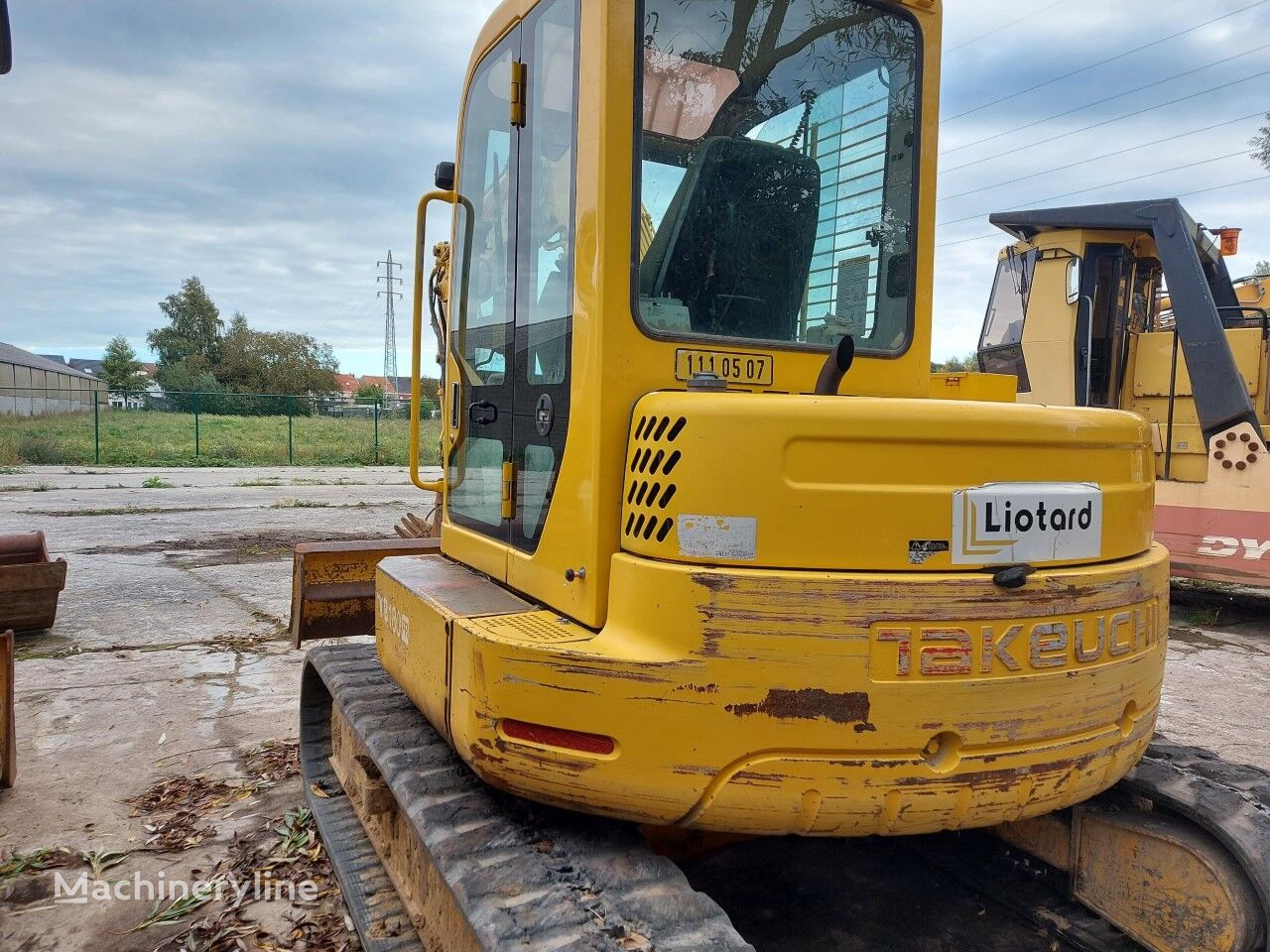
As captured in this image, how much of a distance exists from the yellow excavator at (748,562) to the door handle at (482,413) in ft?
0.09

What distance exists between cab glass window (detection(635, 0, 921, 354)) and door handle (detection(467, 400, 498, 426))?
90 centimetres

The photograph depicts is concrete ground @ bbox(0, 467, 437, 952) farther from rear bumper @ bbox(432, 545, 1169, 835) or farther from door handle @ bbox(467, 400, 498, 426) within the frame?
door handle @ bbox(467, 400, 498, 426)

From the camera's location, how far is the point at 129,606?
7336 mm

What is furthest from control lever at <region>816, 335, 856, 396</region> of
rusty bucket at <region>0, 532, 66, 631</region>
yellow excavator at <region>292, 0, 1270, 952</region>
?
rusty bucket at <region>0, 532, 66, 631</region>

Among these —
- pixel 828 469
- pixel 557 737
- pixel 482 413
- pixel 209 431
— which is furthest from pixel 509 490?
pixel 209 431

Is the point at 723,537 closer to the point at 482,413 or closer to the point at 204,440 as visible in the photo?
the point at 482,413

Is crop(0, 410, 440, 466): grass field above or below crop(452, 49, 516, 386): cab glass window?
below

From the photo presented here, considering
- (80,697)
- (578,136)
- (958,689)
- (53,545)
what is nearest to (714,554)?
(958,689)

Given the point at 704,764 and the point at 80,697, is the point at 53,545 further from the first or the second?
the point at 704,764

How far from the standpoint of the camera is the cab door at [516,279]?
101 inches

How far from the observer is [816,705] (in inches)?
78.7

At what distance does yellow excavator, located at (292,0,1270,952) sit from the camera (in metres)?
2.02

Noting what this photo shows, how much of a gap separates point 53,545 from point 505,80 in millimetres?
9489

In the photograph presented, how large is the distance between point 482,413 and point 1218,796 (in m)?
2.51
